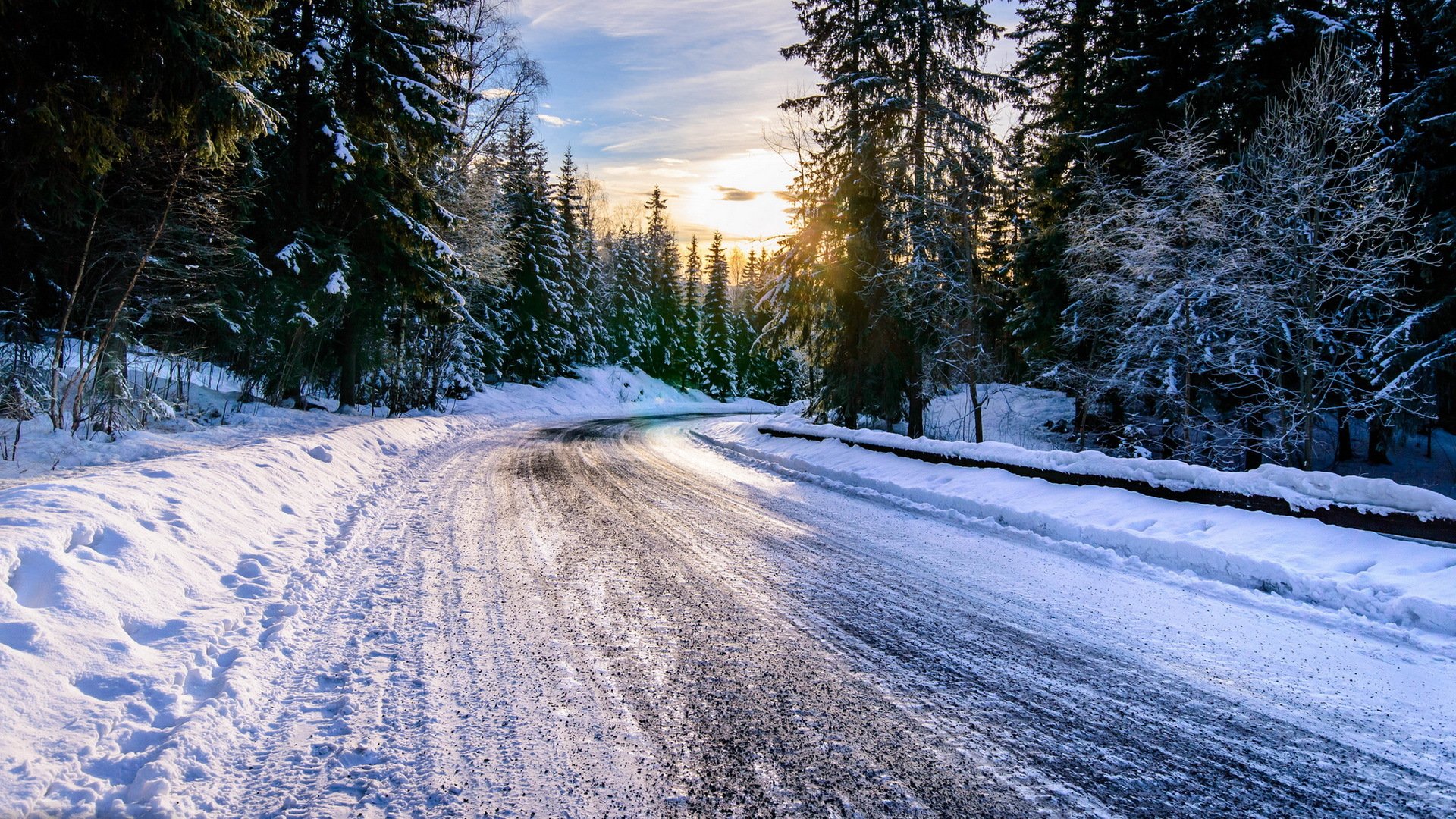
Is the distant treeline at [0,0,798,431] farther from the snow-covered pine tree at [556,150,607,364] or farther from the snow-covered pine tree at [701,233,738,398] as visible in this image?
the snow-covered pine tree at [701,233,738,398]

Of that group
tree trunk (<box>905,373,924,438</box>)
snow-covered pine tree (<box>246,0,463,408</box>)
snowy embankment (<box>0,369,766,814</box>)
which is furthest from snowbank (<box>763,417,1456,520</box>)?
snow-covered pine tree (<box>246,0,463,408</box>)

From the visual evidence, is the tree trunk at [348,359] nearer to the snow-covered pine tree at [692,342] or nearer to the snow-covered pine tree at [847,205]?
the snow-covered pine tree at [847,205]

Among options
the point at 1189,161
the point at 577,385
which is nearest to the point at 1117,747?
the point at 1189,161

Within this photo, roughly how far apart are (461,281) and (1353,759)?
1775cm

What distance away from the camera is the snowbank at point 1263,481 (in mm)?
5277

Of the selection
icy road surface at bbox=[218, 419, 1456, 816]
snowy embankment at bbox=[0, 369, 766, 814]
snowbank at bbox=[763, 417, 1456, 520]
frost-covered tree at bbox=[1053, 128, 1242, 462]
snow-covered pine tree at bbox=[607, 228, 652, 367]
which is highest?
snow-covered pine tree at bbox=[607, 228, 652, 367]

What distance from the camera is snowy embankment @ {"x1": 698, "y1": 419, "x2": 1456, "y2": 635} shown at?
4.67m

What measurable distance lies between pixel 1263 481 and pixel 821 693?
229 inches

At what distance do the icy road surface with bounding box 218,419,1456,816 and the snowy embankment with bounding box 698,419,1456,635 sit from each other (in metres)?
0.39

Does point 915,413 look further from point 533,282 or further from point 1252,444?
point 533,282

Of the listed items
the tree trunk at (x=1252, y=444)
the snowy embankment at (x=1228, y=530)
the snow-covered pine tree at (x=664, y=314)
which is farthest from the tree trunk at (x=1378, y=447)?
the snow-covered pine tree at (x=664, y=314)

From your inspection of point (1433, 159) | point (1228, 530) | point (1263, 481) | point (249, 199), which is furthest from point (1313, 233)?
point (249, 199)

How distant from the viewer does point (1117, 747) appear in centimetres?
279

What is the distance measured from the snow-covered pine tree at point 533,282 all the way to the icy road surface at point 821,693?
98.0 ft
